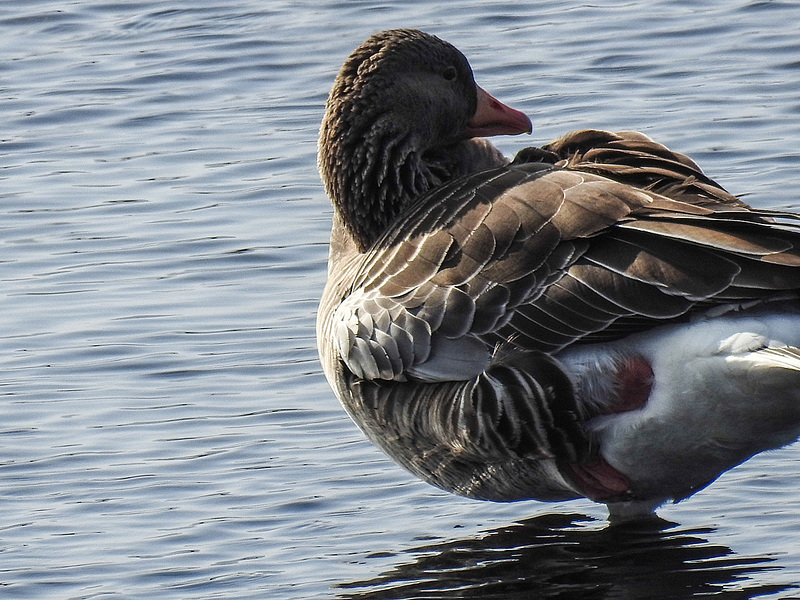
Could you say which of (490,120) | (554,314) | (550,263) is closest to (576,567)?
(554,314)

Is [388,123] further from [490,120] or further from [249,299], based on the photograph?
[249,299]

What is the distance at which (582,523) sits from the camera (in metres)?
6.83

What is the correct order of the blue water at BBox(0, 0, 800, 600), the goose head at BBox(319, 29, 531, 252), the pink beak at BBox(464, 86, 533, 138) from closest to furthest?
1. the blue water at BBox(0, 0, 800, 600)
2. the goose head at BBox(319, 29, 531, 252)
3. the pink beak at BBox(464, 86, 533, 138)

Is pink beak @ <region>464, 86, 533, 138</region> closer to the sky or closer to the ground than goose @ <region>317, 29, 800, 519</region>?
closer to the sky

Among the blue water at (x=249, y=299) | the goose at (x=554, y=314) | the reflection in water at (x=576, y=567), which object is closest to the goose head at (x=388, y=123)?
the goose at (x=554, y=314)

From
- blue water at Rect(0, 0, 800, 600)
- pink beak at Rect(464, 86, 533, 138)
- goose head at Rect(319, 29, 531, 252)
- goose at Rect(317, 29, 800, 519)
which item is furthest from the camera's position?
pink beak at Rect(464, 86, 533, 138)

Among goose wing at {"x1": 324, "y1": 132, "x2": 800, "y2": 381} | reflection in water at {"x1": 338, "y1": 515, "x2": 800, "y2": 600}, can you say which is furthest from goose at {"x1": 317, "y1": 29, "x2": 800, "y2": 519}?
reflection in water at {"x1": 338, "y1": 515, "x2": 800, "y2": 600}

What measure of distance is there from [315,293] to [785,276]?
12.3 feet

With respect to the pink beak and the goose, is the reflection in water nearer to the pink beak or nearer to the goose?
the goose

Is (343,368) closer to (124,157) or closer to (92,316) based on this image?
(92,316)

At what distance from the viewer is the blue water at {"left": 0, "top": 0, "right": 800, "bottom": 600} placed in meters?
6.43

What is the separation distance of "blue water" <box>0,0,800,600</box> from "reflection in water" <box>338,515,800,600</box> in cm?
1

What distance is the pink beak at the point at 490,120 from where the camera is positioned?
23.0 feet

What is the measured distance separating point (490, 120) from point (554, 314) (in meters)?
1.45
